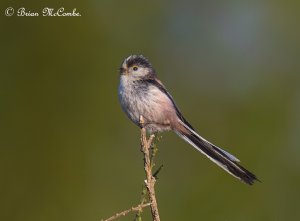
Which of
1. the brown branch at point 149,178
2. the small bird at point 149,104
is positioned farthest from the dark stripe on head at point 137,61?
the brown branch at point 149,178

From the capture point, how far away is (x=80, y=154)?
1216 cm

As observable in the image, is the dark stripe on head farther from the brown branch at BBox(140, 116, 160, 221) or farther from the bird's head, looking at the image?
the brown branch at BBox(140, 116, 160, 221)

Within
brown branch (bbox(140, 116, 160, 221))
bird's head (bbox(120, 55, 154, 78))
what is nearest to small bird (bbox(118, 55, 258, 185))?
bird's head (bbox(120, 55, 154, 78))

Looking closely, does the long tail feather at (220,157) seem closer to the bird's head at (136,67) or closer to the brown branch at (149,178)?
the bird's head at (136,67)

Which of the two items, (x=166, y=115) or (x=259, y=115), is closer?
(x=166, y=115)

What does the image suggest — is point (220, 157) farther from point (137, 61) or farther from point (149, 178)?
point (149, 178)

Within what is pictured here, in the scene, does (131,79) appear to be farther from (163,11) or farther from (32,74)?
(163,11)

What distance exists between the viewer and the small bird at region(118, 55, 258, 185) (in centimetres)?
704

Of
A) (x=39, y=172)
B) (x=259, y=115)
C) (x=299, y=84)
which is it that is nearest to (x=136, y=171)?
(x=39, y=172)

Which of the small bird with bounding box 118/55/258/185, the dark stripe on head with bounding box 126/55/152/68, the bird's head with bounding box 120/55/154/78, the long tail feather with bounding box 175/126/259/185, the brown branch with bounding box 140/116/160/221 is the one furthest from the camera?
the dark stripe on head with bounding box 126/55/152/68

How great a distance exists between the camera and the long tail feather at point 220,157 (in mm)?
5980

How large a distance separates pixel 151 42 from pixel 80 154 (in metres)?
2.82

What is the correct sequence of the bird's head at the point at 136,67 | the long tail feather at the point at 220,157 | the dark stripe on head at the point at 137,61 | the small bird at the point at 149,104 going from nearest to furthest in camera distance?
1. the long tail feather at the point at 220,157
2. the small bird at the point at 149,104
3. the bird's head at the point at 136,67
4. the dark stripe on head at the point at 137,61

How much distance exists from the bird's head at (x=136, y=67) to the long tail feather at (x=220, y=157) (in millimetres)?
770
